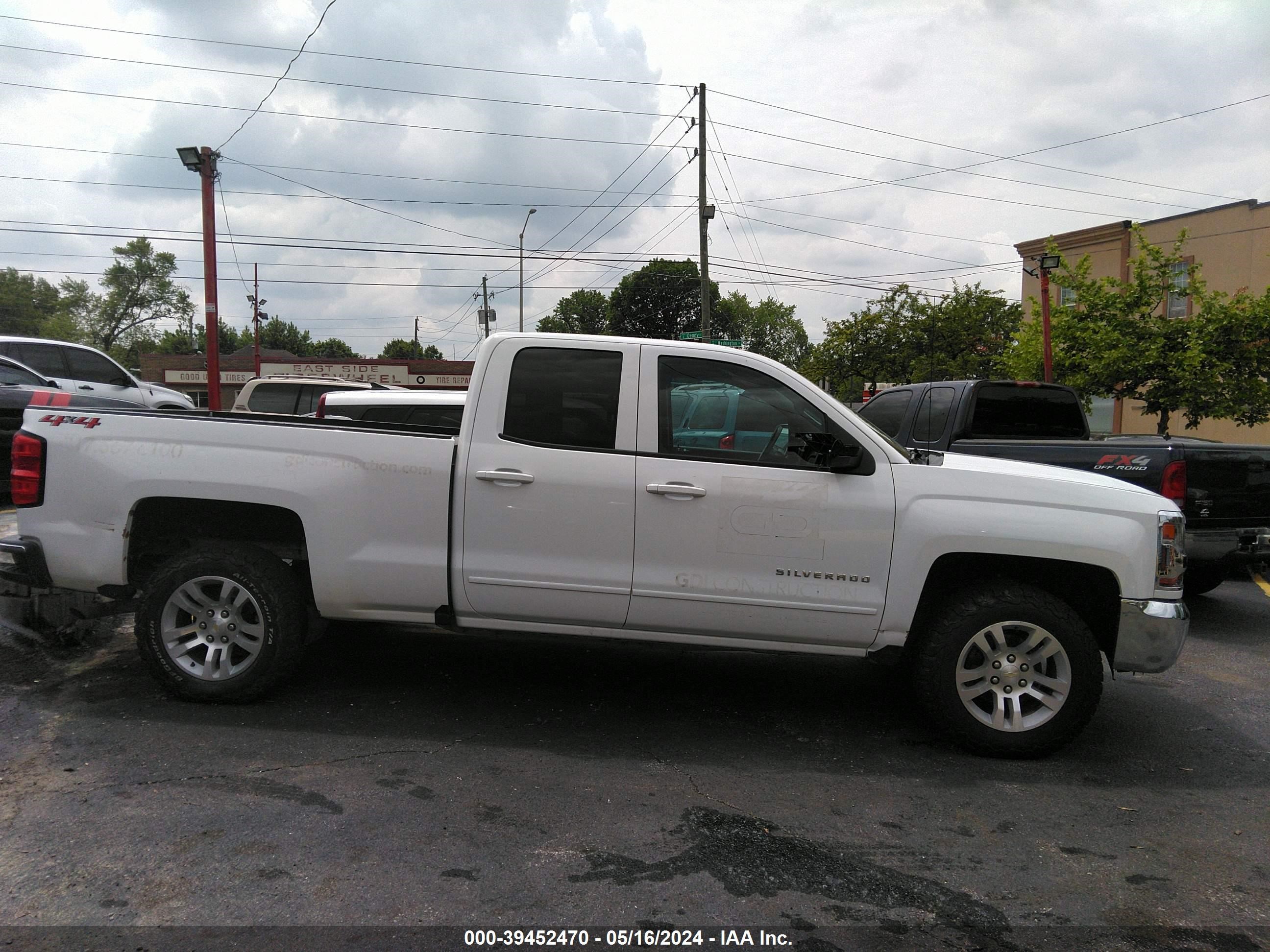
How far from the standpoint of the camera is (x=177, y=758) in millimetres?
3861

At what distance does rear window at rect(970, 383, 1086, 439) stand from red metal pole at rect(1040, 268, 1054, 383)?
1046 centimetres

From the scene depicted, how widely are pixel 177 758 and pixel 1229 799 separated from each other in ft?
15.1

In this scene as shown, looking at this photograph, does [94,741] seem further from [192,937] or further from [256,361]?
[256,361]

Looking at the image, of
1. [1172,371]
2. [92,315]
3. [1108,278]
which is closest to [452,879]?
[1172,371]

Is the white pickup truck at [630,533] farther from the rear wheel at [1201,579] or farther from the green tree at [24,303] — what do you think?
the green tree at [24,303]

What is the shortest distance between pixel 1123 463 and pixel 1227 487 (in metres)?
0.76

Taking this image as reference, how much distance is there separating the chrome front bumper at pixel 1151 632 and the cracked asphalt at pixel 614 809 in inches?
21.3

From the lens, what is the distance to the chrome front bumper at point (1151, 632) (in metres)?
4.09

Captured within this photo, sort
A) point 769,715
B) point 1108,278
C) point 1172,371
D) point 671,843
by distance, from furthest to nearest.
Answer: point 1108,278 < point 1172,371 < point 769,715 < point 671,843

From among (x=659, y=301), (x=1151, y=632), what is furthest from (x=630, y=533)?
(x=659, y=301)

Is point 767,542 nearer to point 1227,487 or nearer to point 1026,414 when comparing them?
point 1227,487

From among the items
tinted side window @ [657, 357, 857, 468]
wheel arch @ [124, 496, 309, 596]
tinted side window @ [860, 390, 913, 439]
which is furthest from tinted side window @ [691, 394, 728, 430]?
tinted side window @ [860, 390, 913, 439]

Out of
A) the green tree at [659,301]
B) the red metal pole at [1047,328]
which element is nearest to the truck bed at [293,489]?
the red metal pole at [1047,328]

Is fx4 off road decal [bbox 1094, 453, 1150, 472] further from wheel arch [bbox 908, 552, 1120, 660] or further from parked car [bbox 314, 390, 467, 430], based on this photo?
parked car [bbox 314, 390, 467, 430]
